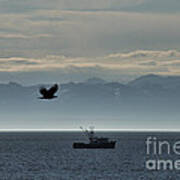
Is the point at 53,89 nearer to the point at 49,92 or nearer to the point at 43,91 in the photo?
the point at 49,92

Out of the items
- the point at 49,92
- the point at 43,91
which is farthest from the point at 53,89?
the point at 43,91

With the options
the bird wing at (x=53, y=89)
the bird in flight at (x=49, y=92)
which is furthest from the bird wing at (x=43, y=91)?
the bird wing at (x=53, y=89)

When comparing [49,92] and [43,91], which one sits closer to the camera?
[43,91]

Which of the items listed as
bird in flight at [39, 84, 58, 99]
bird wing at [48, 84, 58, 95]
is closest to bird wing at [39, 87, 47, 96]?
bird in flight at [39, 84, 58, 99]

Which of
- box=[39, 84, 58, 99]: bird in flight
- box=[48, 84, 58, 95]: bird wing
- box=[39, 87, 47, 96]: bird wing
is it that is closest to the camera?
box=[39, 87, 47, 96]: bird wing

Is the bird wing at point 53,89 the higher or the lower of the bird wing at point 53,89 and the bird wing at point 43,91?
the higher

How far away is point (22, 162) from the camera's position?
18488 cm

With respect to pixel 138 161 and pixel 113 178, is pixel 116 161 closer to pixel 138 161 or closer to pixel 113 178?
pixel 138 161

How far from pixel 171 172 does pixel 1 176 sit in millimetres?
32889

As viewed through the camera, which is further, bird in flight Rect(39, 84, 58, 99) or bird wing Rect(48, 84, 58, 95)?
bird in flight Rect(39, 84, 58, 99)

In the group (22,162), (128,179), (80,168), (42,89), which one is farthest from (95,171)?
(42,89)

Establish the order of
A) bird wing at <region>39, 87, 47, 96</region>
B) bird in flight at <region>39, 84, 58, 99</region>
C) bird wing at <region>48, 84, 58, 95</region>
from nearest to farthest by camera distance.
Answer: bird wing at <region>39, 87, 47, 96</region> < bird wing at <region>48, 84, 58, 95</region> < bird in flight at <region>39, 84, 58, 99</region>

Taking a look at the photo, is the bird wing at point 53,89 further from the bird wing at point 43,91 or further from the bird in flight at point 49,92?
the bird wing at point 43,91

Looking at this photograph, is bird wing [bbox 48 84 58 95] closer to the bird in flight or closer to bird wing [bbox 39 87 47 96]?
the bird in flight
